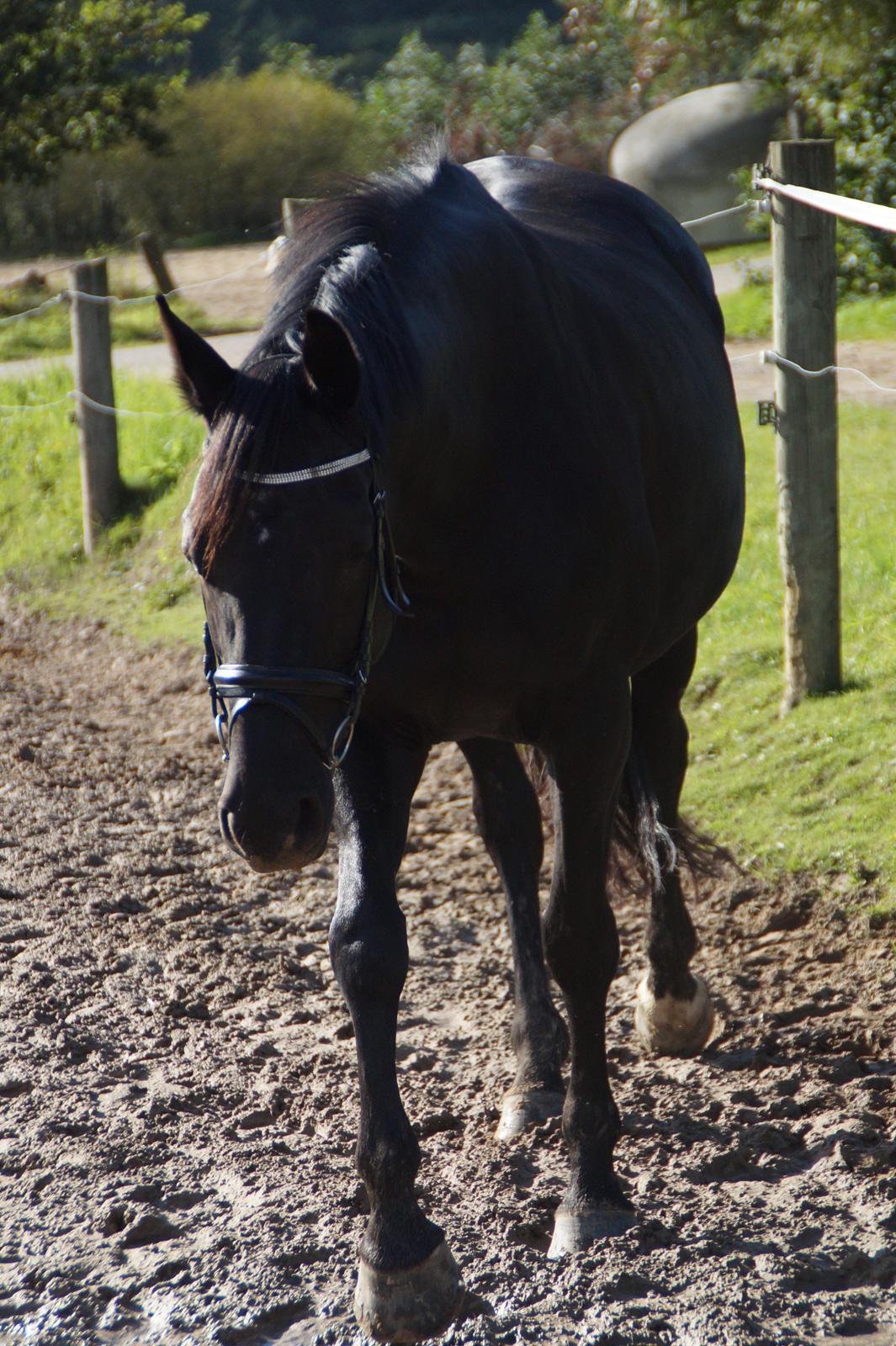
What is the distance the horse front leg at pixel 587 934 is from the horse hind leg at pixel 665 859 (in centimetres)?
59

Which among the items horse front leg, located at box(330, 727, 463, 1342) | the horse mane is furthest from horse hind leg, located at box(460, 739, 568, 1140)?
the horse mane

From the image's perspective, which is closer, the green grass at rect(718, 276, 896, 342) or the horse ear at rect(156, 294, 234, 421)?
the horse ear at rect(156, 294, 234, 421)

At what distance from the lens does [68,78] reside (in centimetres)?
1452

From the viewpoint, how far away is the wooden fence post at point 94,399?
26.5ft

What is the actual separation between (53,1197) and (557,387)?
1.82 metres

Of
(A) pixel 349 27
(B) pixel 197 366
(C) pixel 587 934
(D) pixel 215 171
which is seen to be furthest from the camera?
(A) pixel 349 27

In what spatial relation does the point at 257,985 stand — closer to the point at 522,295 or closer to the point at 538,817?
the point at 538,817

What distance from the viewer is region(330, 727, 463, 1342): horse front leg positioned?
2375 millimetres

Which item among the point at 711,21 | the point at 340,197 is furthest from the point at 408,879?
the point at 711,21

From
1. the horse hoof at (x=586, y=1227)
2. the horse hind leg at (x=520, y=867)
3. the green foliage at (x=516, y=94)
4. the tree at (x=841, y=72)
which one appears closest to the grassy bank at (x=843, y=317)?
the tree at (x=841, y=72)

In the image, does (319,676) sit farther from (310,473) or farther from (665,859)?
(665,859)

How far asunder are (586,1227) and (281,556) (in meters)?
1.42

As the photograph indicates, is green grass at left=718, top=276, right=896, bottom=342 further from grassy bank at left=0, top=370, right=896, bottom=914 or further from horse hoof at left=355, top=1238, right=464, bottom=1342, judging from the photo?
horse hoof at left=355, top=1238, right=464, bottom=1342

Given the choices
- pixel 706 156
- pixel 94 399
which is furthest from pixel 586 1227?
pixel 706 156
